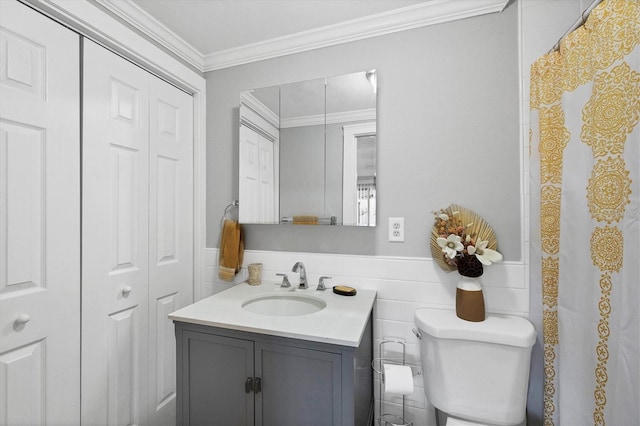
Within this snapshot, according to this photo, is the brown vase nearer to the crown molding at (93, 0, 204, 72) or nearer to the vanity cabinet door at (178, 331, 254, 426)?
the vanity cabinet door at (178, 331, 254, 426)

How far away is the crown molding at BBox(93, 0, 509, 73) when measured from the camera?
4.46ft

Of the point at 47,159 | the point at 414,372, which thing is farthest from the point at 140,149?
the point at 414,372

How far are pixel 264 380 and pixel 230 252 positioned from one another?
80cm

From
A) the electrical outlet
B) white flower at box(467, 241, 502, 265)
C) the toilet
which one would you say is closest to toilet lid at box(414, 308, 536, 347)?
the toilet

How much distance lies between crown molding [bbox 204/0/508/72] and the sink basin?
1390mm

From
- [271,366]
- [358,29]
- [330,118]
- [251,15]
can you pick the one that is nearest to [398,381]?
[271,366]

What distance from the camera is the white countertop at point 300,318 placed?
1.03m

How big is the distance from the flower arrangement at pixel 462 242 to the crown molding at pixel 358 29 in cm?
93

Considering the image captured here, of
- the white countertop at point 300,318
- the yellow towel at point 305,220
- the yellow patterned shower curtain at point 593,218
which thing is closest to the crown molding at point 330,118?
the yellow towel at point 305,220

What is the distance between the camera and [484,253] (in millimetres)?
1240

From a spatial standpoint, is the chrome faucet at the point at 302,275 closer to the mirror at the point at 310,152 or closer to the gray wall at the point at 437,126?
the gray wall at the point at 437,126

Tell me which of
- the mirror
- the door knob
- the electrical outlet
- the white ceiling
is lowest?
the door knob

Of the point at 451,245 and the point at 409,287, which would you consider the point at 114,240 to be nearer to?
the point at 409,287

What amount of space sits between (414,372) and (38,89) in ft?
6.55
